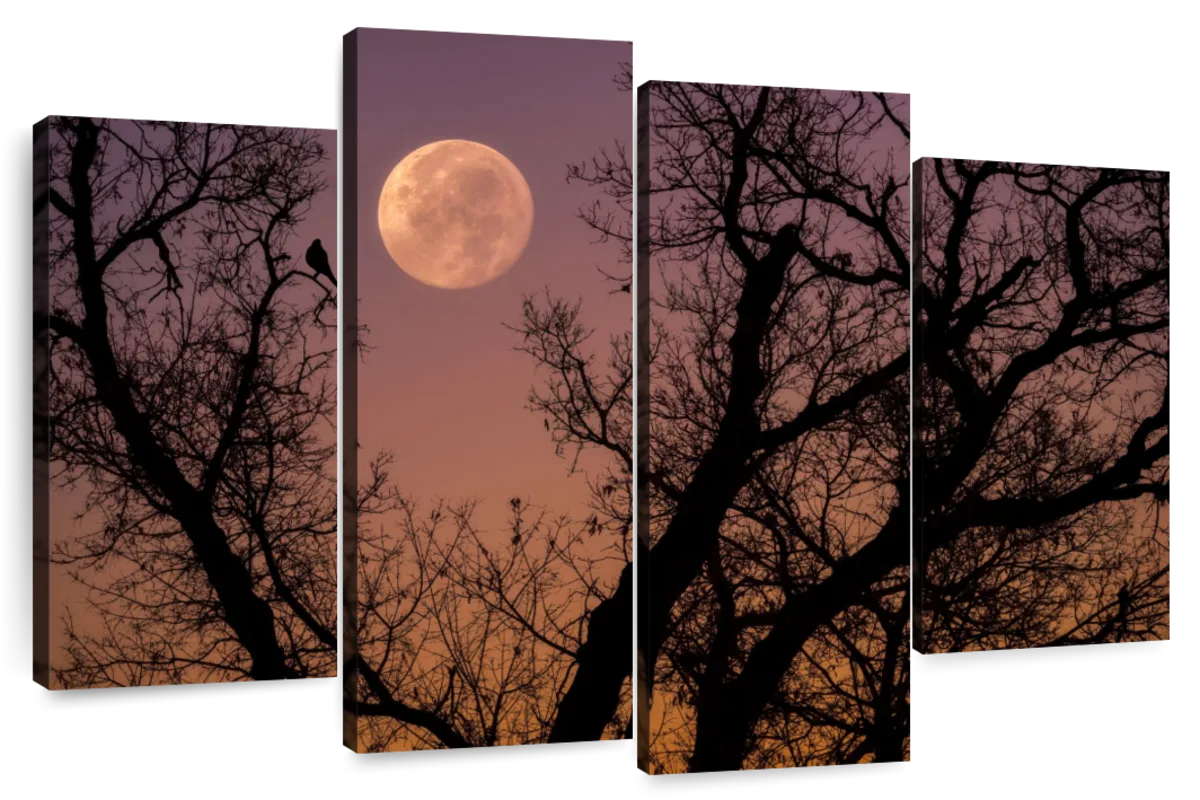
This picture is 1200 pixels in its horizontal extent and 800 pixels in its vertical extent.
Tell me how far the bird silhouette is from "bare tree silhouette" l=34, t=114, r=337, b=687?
2.8 inches

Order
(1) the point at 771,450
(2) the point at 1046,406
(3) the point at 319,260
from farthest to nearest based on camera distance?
(2) the point at 1046,406
(1) the point at 771,450
(3) the point at 319,260

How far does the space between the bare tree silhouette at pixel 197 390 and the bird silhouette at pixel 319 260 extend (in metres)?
0.07

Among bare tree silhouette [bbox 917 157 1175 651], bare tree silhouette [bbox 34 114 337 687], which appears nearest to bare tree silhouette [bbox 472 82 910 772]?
bare tree silhouette [bbox 917 157 1175 651]

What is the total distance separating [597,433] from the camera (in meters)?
4.13

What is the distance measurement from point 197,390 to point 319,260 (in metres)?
0.74

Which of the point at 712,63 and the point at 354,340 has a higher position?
the point at 712,63

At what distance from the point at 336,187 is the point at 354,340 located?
29.3 inches

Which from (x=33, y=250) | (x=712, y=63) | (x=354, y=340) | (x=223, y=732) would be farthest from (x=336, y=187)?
(x=223, y=732)

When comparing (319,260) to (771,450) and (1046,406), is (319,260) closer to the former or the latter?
(771,450)

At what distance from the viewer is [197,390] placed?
4.27 meters

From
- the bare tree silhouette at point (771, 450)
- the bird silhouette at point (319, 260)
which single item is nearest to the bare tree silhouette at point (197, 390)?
the bird silhouette at point (319, 260)

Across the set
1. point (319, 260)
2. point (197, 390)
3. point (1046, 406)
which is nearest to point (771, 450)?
point (1046, 406)

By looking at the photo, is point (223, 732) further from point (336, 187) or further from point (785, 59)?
point (785, 59)

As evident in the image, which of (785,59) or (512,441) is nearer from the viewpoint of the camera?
(512,441)
